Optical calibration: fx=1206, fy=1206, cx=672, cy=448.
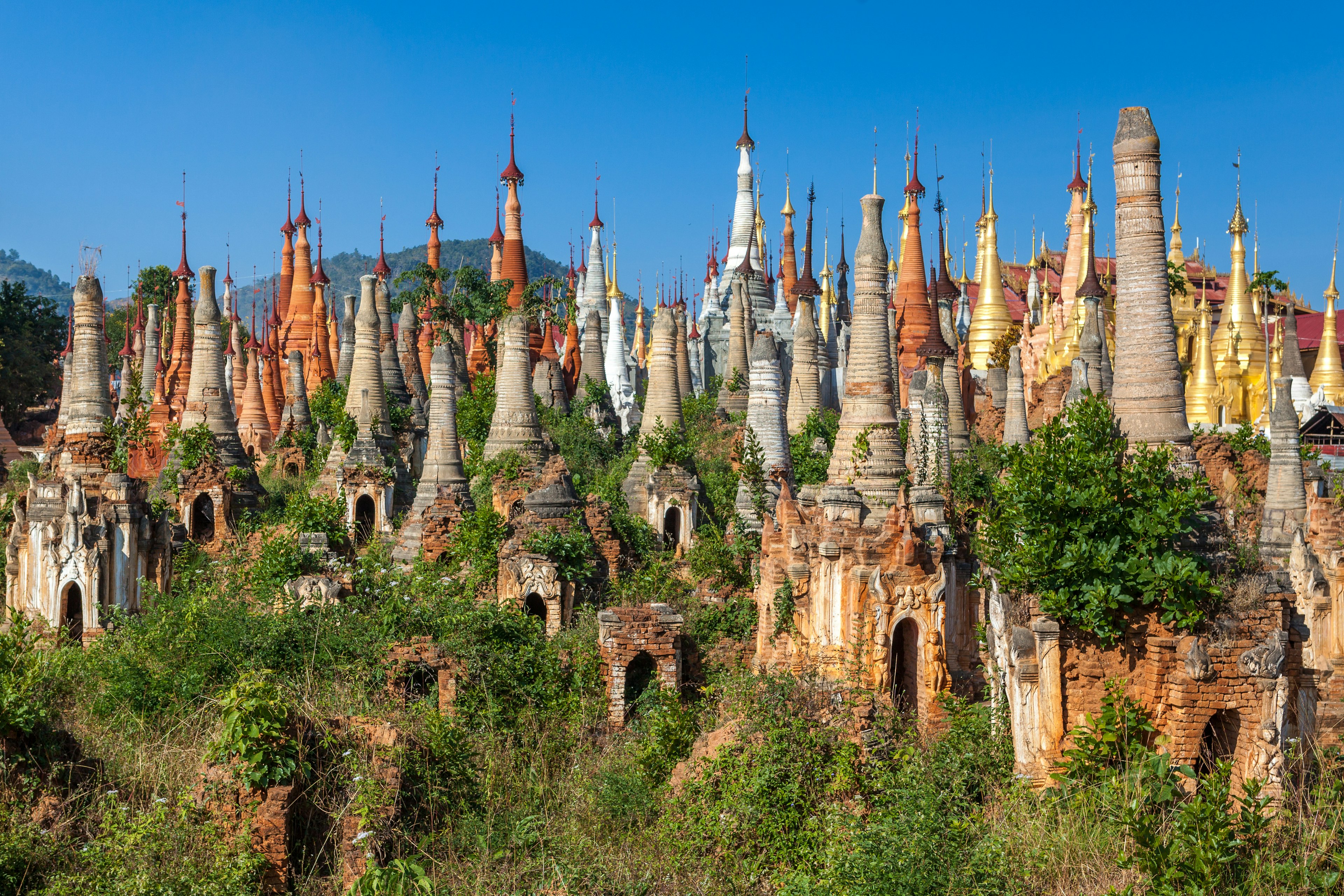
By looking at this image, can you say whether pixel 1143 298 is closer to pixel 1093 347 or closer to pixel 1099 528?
pixel 1099 528

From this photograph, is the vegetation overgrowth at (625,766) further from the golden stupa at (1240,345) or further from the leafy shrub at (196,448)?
the golden stupa at (1240,345)

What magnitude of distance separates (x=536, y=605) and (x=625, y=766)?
504cm

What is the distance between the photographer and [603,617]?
15.4 meters

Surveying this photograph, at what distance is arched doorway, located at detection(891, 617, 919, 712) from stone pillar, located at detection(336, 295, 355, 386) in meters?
24.9

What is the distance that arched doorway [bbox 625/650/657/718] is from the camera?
15.2 meters

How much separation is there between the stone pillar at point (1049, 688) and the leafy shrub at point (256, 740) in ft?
21.4

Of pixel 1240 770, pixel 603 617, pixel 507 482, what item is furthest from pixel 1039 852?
pixel 507 482

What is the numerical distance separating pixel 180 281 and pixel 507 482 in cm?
2383

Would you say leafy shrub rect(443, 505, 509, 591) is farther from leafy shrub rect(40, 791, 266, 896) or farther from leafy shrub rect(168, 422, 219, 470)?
leafy shrub rect(40, 791, 266, 896)

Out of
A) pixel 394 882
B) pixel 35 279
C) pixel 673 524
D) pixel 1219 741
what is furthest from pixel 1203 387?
pixel 35 279

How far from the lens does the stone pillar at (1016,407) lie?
22.9 metres

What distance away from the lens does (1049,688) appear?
1009 centimetres

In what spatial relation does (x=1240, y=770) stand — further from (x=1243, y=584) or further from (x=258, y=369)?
(x=258, y=369)

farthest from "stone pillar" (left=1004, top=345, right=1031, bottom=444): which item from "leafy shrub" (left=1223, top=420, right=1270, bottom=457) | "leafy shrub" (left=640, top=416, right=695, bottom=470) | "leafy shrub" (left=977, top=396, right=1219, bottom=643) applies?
"leafy shrub" (left=977, top=396, right=1219, bottom=643)
